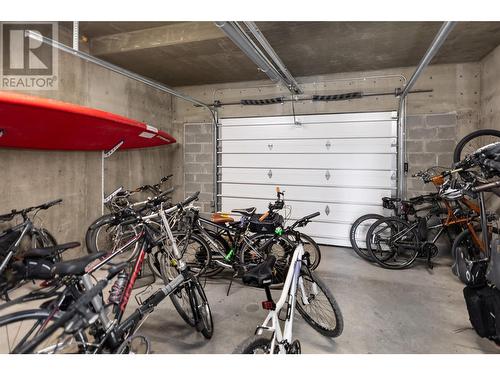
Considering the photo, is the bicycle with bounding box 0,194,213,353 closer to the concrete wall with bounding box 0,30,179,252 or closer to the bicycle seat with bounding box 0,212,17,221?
the bicycle seat with bounding box 0,212,17,221

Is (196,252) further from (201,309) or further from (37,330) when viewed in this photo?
(37,330)

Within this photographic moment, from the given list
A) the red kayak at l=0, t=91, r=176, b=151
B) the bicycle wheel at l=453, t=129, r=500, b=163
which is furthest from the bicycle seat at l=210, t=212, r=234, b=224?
the bicycle wheel at l=453, t=129, r=500, b=163

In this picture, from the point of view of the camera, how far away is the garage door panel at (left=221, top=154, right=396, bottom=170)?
4.04 m

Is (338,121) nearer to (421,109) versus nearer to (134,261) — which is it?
(421,109)

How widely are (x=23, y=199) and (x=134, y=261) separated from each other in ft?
6.77

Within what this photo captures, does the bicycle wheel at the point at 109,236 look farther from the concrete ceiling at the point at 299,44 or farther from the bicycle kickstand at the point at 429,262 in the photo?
the bicycle kickstand at the point at 429,262

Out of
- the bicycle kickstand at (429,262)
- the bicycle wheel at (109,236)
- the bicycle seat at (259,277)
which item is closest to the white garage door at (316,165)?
the bicycle kickstand at (429,262)

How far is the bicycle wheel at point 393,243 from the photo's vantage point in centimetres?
331

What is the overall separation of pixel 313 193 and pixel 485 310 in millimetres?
2784

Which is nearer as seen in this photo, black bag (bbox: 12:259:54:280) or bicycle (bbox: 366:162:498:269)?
black bag (bbox: 12:259:54:280)

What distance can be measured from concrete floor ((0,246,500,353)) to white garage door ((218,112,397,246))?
4.15 feet

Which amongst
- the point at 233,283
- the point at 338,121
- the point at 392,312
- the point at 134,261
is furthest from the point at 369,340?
the point at 338,121

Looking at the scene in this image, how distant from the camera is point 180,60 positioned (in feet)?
12.0

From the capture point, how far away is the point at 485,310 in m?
1.70
